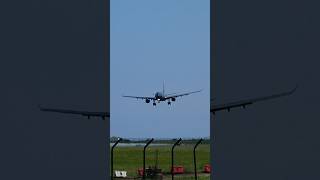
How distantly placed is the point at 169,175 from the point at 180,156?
1.24 ft

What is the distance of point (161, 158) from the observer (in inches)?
394

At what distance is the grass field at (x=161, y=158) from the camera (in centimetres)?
992

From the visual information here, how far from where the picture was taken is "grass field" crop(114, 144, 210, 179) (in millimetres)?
9922
